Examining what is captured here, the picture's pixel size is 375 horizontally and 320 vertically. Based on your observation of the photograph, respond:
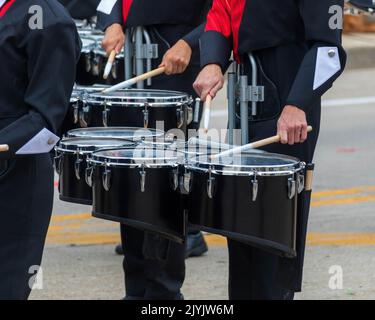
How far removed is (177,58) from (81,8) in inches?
100

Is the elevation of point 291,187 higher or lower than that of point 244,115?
lower

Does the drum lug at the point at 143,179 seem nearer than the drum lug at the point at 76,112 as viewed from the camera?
Yes

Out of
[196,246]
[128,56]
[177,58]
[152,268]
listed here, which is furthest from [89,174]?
[196,246]

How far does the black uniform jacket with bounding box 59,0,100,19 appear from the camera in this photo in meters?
8.12

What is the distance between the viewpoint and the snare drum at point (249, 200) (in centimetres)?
443

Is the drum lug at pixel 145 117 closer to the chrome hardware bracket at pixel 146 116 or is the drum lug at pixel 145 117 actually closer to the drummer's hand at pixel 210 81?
the chrome hardware bracket at pixel 146 116

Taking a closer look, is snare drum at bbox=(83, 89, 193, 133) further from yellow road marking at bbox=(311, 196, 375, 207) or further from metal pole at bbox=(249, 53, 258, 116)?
yellow road marking at bbox=(311, 196, 375, 207)

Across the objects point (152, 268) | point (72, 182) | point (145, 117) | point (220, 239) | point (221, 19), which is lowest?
point (220, 239)

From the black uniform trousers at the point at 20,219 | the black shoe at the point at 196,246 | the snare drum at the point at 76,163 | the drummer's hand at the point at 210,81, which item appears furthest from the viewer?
the black shoe at the point at 196,246

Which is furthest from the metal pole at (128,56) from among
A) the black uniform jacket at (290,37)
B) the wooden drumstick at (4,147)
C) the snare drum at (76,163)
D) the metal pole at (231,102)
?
the wooden drumstick at (4,147)

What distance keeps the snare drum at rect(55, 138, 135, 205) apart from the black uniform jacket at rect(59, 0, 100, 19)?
302cm

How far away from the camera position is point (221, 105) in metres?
13.4

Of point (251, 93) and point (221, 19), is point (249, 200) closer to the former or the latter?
point (251, 93)

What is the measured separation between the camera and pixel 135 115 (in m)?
5.59
